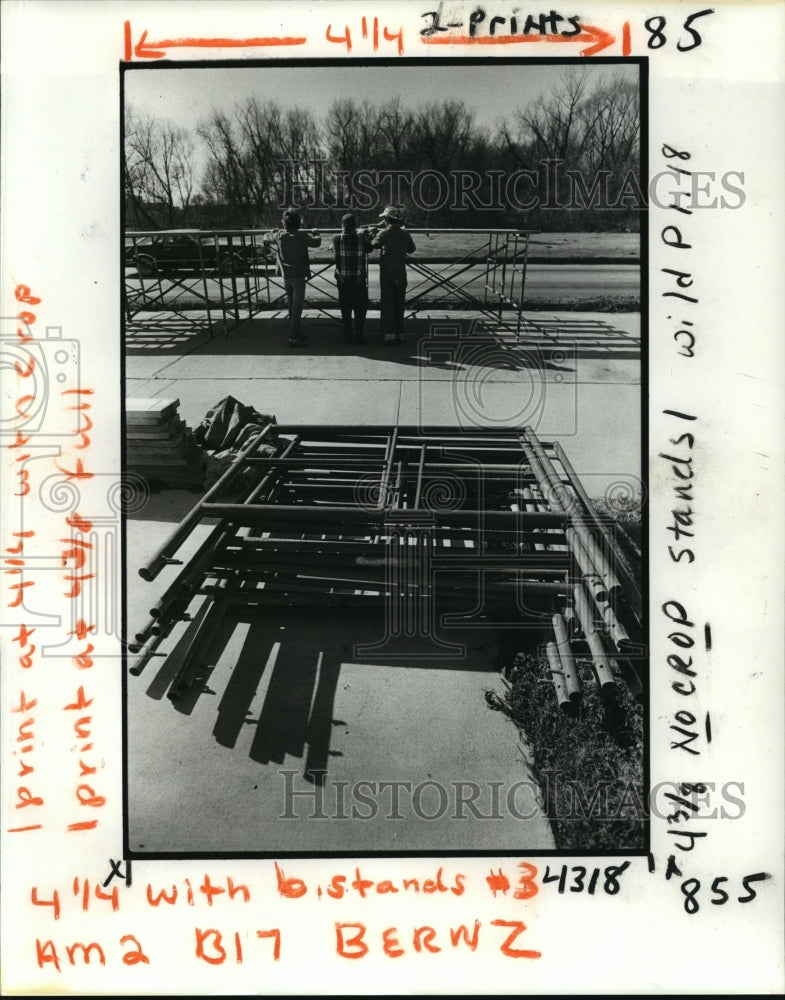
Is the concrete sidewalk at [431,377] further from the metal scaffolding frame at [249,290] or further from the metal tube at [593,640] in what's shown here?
the metal tube at [593,640]

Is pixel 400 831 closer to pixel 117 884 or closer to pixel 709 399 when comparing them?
pixel 117 884

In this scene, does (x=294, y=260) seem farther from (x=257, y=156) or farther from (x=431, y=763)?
(x=431, y=763)

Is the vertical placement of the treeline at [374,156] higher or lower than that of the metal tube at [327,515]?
higher

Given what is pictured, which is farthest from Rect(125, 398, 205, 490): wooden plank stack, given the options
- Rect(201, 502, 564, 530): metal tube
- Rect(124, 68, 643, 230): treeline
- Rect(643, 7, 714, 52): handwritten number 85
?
Rect(643, 7, 714, 52): handwritten number 85

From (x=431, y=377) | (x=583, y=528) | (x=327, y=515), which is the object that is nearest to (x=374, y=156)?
(x=431, y=377)

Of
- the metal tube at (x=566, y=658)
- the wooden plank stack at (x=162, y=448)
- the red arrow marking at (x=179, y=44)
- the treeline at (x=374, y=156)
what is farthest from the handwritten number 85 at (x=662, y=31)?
the wooden plank stack at (x=162, y=448)

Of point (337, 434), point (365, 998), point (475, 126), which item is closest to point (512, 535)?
point (337, 434)
